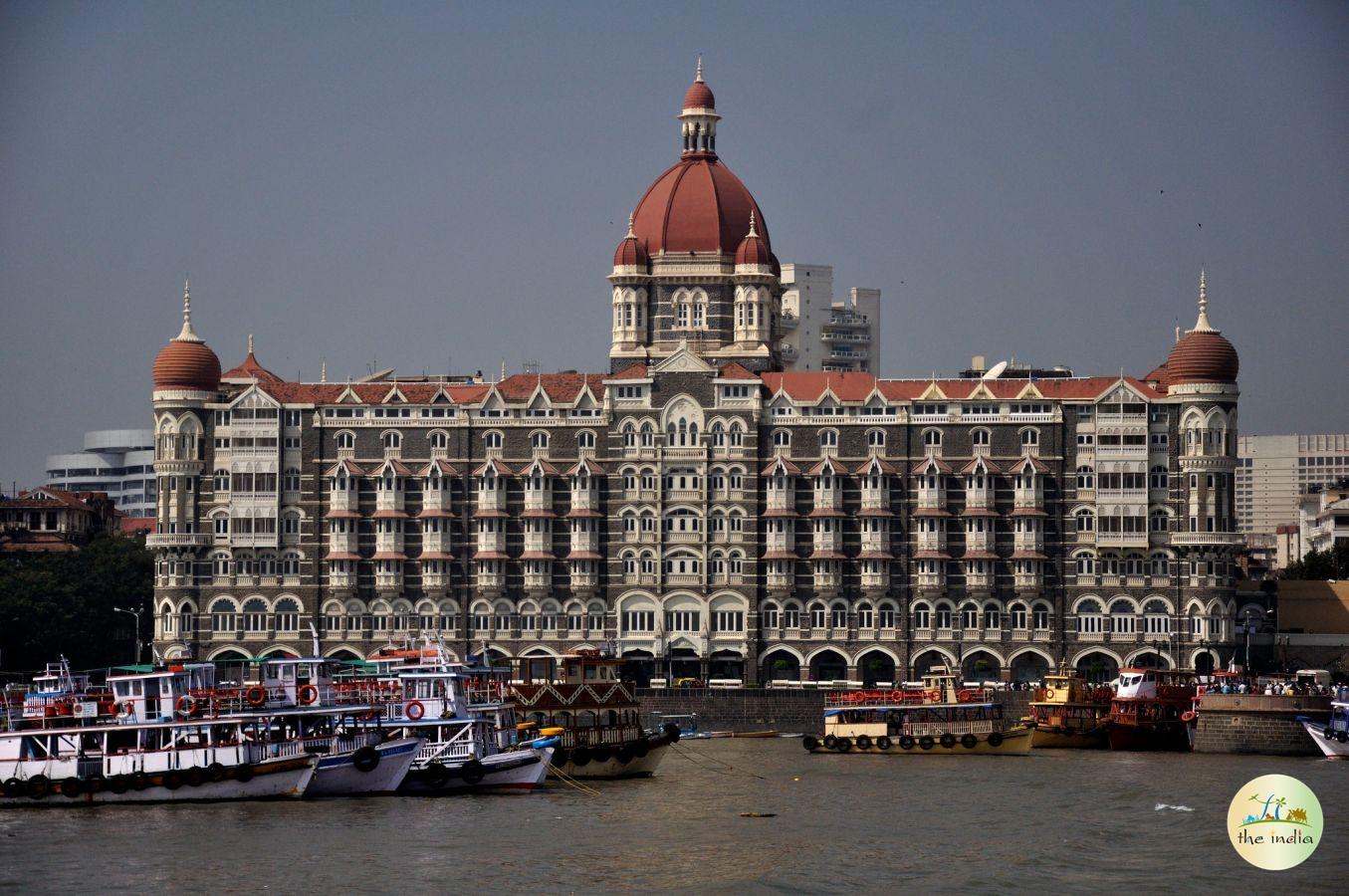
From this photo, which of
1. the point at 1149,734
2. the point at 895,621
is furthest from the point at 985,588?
the point at 1149,734

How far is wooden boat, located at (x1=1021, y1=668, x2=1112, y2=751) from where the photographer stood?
141125 millimetres

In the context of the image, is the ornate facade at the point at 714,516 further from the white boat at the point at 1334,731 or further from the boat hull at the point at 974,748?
the white boat at the point at 1334,731

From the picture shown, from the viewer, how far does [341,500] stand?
17162 cm

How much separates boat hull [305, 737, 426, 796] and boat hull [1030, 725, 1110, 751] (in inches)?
1683

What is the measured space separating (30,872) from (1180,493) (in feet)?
310

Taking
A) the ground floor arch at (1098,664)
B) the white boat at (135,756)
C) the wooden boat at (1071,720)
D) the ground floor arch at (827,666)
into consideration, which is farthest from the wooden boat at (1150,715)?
the white boat at (135,756)

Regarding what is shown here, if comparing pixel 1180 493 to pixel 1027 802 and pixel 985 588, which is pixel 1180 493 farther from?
pixel 1027 802

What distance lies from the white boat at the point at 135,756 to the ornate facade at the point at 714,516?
61.9 metres

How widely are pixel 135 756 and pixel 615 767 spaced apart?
22.7 meters

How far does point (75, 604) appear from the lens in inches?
7052

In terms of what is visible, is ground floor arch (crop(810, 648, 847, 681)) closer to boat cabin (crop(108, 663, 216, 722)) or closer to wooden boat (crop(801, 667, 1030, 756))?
wooden boat (crop(801, 667, 1030, 756))

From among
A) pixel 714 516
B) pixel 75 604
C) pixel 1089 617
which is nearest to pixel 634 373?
pixel 714 516

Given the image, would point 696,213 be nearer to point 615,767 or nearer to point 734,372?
point 734,372

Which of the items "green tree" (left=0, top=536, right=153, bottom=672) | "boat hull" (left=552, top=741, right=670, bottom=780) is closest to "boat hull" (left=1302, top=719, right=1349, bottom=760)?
"boat hull" (left=552, top=741, right=670, bottom=780)
